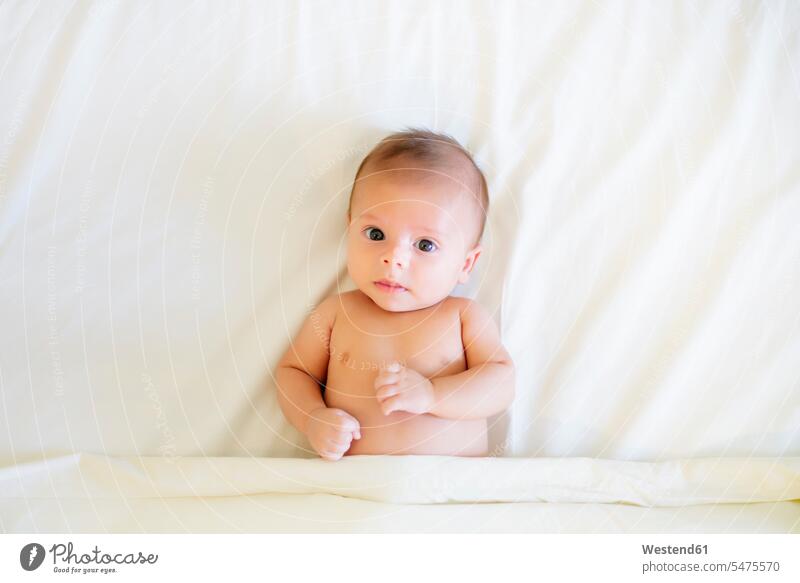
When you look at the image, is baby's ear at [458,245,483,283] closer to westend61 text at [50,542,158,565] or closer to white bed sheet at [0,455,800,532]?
white bed sheet at [0,455,800,532]

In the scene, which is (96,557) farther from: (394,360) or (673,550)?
(673,550)

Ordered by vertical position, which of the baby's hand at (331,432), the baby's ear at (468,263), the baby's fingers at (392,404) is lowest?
the baby's hand at (331,432)

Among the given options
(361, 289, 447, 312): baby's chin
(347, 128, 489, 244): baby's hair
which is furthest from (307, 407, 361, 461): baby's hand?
(347, 128, 489, 244): baby's hair

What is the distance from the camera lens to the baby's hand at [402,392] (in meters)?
0.82

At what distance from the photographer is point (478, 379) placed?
0.86 metres

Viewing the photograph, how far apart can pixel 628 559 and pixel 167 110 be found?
0.72 m

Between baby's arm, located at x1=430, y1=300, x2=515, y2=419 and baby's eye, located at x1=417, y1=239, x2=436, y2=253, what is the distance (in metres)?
0.08

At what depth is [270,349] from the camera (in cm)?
91

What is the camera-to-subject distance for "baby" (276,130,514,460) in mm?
840

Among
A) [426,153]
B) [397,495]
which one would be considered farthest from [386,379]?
[426,153]

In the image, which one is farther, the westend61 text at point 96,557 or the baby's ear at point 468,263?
the baby's ear at point 468,263

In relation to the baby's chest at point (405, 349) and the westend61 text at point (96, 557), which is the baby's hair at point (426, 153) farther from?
the westend61 text at point (96, 557)

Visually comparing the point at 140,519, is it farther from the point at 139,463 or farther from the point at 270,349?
the point at 270,349

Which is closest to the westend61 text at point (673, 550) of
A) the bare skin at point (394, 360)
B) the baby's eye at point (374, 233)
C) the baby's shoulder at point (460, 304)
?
the bare skin at point (394, 360)
